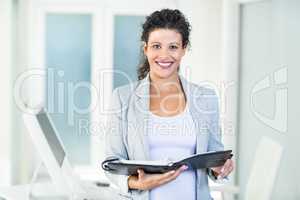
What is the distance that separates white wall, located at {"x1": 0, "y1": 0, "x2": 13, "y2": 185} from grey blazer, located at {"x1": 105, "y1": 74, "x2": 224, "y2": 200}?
1.52 metres

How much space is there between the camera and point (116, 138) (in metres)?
1.67

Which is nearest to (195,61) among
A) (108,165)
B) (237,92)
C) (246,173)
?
(237,92)

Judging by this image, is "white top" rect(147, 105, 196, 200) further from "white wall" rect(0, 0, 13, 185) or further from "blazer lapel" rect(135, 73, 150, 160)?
"white wall" rect(0, 0, 13, 185)

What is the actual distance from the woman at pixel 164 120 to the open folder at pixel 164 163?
0.04m

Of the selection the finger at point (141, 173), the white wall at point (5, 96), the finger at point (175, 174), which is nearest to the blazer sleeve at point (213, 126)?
the finger at point (175, 174)

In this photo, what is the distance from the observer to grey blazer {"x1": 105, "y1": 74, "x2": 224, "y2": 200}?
1.67 m

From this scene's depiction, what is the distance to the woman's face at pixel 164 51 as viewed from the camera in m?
1.70

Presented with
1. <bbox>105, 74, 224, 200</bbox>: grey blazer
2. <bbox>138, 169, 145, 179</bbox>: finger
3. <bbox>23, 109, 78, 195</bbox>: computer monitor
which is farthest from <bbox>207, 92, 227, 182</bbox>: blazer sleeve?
<bbox>23, 109, 78, 195</bbox>: computer monitor

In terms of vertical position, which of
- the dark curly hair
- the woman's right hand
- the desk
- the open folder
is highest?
the dark curly hair

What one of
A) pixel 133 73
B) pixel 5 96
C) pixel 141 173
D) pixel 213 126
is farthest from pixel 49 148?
pixel 5 96

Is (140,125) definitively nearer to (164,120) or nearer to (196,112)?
(164,120)

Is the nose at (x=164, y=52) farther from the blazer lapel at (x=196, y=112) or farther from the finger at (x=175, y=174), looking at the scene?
the finger at (x=175, y=174)

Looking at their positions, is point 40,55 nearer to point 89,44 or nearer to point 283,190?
point 89,44

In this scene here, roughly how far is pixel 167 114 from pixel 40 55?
1.77 metres
